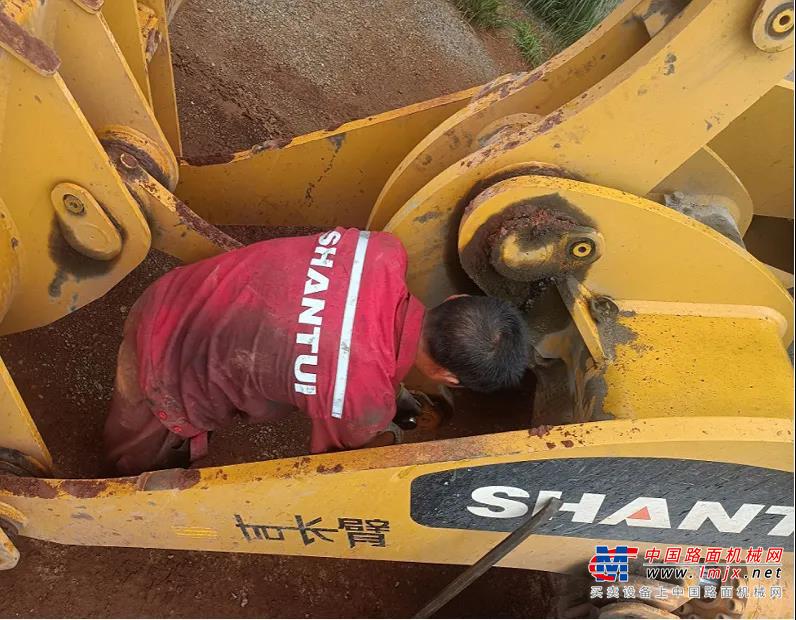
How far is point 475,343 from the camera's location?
6.70 feet

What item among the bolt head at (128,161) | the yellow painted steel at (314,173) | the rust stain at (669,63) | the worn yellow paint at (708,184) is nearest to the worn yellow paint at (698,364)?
the worn yellow paint at (708,184)

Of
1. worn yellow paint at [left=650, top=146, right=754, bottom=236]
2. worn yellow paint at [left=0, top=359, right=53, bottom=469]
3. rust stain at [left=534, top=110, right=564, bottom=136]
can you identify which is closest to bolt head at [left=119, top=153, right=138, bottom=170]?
worn yellow paint at [left=0, top=359, right=53, bottom=469]

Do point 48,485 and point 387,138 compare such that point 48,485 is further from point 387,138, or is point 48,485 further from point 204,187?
point 387,138

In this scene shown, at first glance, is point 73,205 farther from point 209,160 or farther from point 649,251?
point 649,251

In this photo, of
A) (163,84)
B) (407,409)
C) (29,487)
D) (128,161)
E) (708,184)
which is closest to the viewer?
(29,487)

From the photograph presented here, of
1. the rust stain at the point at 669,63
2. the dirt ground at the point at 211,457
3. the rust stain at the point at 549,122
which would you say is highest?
the rust stain at the point at 669,63

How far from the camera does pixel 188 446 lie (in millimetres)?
2664

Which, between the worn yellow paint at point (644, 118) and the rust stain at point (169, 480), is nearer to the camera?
the worn yellow paint at point (644, 118)

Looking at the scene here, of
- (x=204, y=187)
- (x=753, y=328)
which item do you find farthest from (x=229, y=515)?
(x=753, y=328)

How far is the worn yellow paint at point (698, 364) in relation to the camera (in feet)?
6.92

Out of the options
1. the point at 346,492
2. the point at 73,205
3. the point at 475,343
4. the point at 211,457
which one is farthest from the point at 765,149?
the point at 211,457

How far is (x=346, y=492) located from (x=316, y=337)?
44cm

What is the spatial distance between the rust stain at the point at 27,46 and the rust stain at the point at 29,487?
1.16 metres

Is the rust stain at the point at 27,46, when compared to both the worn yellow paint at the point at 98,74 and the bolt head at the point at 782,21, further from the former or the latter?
the bolt head at the point at 782,21
